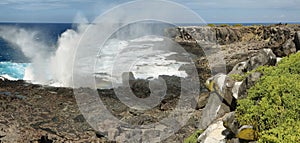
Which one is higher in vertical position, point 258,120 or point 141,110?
point 258,120

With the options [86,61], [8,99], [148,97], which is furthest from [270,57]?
[86,61]

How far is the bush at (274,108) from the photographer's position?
566 centimetres

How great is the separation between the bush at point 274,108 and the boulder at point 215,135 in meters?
0.89

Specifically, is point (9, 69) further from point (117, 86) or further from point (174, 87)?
point (174, 87)

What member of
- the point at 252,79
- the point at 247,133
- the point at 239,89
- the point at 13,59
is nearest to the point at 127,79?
the point at 239,89

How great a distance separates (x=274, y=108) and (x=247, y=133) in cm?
75

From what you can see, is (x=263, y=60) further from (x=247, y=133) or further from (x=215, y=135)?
(x=247, y=133)

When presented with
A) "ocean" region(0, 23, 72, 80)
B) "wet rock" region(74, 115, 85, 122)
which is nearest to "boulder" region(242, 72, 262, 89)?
"wet rock" region(74, 115, 85, 122)

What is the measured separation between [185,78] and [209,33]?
101 ft

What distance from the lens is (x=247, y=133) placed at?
6.31m

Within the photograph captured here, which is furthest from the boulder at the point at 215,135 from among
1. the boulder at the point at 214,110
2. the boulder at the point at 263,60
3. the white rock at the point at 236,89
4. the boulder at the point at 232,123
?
the boulder at the point at 263,60

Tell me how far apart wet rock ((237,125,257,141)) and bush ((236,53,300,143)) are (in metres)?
0.10

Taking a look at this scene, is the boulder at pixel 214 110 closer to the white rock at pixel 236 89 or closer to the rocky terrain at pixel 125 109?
the rocky terrain at pixel 125 109

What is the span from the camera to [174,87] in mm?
17484
